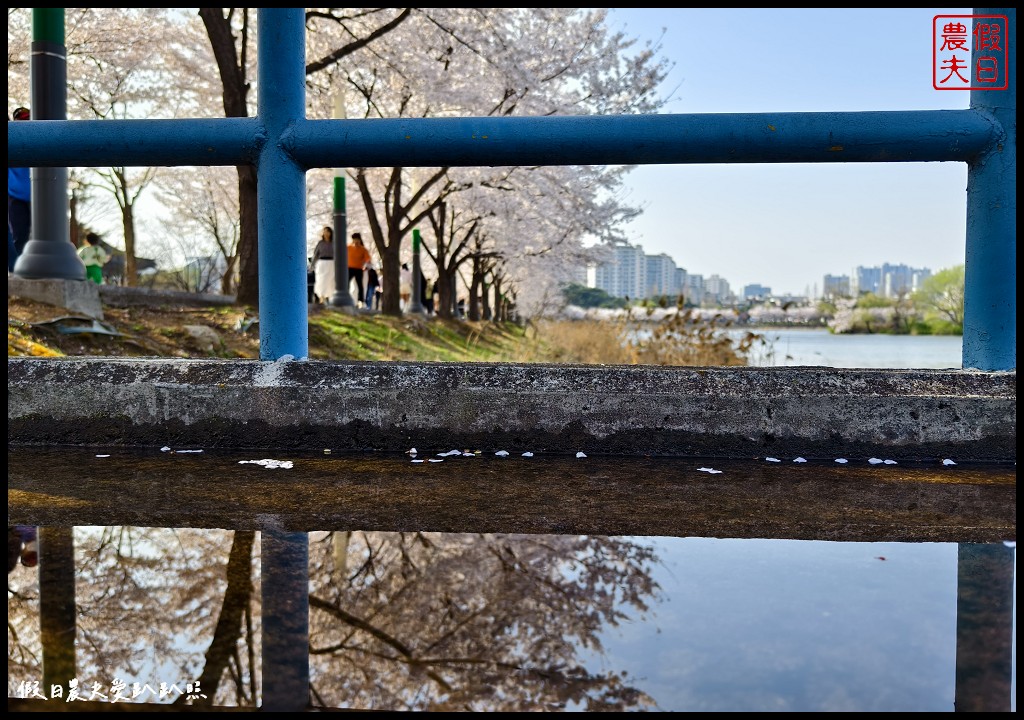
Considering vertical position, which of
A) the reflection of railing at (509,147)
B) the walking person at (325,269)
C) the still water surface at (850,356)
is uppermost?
the walking person at (325,269)

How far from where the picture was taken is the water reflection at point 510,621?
84 centimetres

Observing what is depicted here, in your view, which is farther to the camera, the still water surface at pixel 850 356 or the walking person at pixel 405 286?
the walking person at pixel 405 286

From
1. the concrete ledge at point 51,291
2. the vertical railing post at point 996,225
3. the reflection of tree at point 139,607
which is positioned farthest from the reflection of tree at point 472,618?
the concrete ledge at point 51,291

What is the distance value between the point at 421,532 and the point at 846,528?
80 centimetres

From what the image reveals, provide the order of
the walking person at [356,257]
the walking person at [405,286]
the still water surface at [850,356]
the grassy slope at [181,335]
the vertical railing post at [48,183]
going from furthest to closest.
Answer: the walking person at [405,286], the walking person at [356,257], the still water surface at [850,356], the vertical railing post at [48,183], the grassy slope at [181,335]

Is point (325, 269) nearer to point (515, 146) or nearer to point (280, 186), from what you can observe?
point (280, 186)

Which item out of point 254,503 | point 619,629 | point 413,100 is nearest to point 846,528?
point 619,629

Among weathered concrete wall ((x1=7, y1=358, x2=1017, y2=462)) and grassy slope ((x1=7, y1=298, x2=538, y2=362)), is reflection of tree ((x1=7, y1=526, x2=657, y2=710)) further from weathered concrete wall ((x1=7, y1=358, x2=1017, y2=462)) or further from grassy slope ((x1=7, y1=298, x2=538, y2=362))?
grassy slope ((x1=7, y1=298, x2=538, y2=362))

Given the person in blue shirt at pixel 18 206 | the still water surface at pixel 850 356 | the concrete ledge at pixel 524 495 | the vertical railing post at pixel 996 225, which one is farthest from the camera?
the still water surface at pixel 850 356

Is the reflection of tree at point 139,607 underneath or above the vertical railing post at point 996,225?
underneath

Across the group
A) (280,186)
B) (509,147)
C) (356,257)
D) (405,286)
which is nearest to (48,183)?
(280,186)

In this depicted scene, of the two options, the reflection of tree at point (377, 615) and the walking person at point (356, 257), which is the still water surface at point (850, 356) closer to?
the reflection of tree at point (377, 615)

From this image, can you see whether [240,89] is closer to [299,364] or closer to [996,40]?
[299,364]

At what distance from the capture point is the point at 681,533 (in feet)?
4.72
